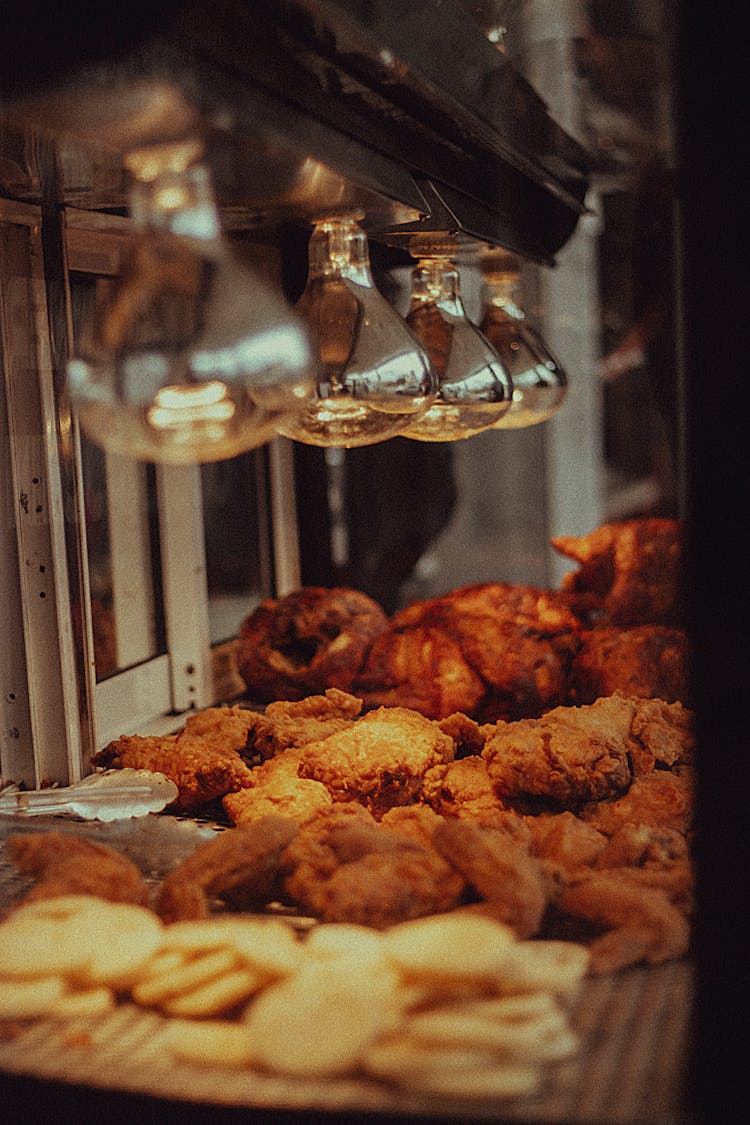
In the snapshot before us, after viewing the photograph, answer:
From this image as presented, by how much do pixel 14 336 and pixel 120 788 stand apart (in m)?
0.51

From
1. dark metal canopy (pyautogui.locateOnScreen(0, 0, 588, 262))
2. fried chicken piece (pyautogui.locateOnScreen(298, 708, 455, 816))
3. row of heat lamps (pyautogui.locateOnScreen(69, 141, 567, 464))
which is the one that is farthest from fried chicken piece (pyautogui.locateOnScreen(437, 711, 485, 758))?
row of heat lamps (pyautogui.locateOnScreen(69, 141, 567, 464))

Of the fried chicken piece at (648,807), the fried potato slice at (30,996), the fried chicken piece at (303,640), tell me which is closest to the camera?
the fried potato slice at (30,996)

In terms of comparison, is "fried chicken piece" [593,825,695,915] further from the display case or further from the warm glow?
the warm glow

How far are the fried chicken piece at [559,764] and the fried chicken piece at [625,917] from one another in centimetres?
23

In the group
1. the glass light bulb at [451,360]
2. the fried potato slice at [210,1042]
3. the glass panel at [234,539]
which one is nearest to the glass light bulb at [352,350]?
the glass light bulb at [451,360]

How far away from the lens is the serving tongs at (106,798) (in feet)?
4.17

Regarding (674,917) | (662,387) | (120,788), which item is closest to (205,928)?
(674,917)

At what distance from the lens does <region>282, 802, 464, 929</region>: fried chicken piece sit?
2.99ft

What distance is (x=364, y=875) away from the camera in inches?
37.3

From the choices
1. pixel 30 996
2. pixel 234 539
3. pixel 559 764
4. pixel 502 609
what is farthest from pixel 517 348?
pixel 30 996

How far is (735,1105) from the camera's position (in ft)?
2.15

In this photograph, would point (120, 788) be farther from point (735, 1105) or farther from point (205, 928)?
point (735, 1105)

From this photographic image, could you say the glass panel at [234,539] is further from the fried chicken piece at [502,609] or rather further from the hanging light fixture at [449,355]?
the hanging light fixture at [449,355]

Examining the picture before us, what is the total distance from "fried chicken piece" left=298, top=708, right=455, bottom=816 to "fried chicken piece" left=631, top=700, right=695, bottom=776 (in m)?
0.20
